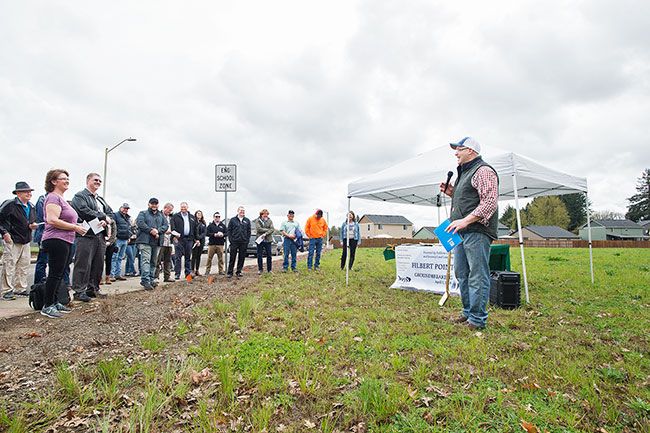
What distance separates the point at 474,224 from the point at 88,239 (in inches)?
237

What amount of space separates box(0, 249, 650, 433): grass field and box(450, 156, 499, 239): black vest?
125 centimetres

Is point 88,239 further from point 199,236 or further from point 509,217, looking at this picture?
point 509,217

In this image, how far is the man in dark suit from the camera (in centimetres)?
976

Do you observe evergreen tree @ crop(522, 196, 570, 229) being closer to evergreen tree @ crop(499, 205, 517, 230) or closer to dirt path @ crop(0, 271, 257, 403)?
evergreen tree @ crop(499, 205, 517, 230)

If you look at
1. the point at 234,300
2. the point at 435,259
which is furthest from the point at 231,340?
the point at 435,259

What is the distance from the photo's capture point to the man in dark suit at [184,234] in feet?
32.0

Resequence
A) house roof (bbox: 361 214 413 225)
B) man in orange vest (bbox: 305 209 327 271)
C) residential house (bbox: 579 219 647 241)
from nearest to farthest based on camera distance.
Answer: man in orange vest (bbox: 305 209 327 271)
residential house (bbox: 579 219 647 241)
house roof (bbox: 361 214 413 225)

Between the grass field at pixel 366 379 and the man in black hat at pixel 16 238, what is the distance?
4280mm

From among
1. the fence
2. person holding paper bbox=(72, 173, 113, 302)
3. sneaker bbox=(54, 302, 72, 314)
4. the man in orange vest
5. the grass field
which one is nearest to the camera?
the grass field

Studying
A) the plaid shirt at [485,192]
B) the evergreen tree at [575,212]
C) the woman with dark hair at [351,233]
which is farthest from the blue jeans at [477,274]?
the evergreen tree at [575,212]

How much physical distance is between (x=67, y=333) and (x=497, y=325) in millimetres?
5304

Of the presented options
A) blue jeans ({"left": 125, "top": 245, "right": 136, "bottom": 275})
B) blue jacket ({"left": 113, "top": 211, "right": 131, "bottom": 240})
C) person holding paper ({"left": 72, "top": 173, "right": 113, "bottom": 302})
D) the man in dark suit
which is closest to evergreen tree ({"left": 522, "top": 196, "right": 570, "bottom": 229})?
the man in dark suit

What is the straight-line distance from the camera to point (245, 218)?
1032cm

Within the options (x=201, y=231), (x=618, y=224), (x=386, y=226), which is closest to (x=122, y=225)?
(x=201, y=231)
